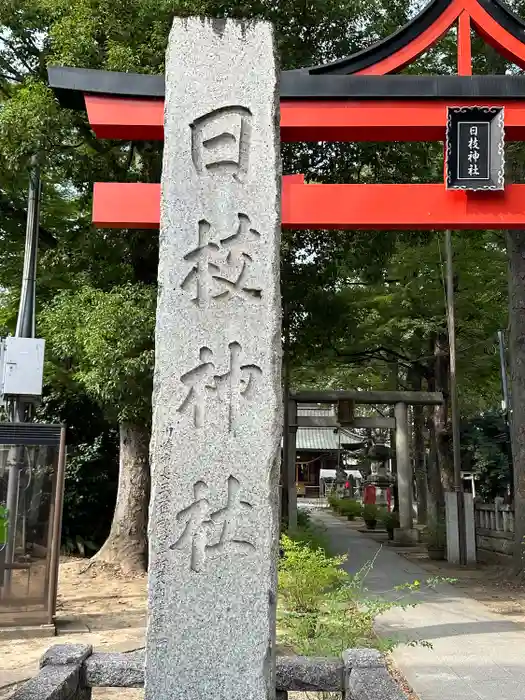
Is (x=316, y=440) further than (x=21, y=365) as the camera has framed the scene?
Yes

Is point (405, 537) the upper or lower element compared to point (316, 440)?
lower

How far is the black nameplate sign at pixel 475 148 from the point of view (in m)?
7.30

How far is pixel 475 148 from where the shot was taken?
7359mm

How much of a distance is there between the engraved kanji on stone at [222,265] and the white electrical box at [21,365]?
5112 millimetres

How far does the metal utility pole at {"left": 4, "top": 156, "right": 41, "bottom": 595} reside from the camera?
832 centimetres

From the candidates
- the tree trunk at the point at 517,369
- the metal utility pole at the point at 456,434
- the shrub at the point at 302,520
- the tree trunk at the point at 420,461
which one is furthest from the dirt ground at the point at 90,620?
the tree trunk at the point at 420,461

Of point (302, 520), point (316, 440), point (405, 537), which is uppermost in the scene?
point (316, 440)

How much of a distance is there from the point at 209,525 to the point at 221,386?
2.25ft

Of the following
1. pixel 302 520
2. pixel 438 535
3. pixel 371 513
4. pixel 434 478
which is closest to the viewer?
pixel 438 535

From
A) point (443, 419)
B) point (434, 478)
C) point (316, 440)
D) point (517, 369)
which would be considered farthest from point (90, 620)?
point (316, 440)

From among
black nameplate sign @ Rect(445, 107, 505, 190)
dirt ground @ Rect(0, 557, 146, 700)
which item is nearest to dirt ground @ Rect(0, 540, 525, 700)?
dirt ground @ Rect(0, 557, 146, 700)

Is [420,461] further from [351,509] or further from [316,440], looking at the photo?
[316,440]

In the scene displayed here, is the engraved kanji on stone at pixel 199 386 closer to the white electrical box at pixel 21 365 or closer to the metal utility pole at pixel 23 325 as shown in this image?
the white electrical box at pixel 21 365

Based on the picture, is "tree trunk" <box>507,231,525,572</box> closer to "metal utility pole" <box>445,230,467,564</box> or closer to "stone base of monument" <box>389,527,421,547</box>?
"metal utility pole" <box>445,230,467,564</box>
